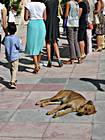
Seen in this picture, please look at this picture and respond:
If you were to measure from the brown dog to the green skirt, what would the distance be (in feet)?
9.38

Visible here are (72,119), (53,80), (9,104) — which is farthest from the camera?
(53,80)

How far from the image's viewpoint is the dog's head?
23.0 ft

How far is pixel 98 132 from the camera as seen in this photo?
20.2 feet

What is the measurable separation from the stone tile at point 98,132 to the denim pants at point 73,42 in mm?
5187

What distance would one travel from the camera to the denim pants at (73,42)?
37.5 ft

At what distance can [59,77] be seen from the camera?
32.9ft

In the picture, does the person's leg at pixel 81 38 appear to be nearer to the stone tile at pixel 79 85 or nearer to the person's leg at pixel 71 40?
the person's leg at pixel 71 40

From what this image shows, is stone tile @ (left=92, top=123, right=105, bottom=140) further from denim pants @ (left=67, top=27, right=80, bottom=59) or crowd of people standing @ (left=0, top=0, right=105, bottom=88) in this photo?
denim pants @ (left=67, top=27, right=80, bottom=59)

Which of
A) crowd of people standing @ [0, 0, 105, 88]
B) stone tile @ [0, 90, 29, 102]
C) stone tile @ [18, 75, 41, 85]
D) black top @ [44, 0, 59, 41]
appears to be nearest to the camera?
stone tile @ [0, 90, 29, 102]

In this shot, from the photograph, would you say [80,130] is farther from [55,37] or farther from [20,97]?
[55,37]

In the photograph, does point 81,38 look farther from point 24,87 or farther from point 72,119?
point 72,119

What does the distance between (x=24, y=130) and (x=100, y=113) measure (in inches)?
53.4

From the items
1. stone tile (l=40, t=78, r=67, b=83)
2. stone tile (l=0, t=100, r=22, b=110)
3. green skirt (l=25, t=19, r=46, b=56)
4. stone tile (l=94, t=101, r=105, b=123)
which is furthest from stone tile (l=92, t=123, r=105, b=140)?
green skirt (l=25, t=19, r=46, b=56)

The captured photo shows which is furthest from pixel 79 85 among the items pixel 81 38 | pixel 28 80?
pixel 81 38
